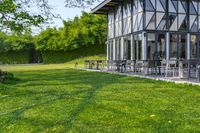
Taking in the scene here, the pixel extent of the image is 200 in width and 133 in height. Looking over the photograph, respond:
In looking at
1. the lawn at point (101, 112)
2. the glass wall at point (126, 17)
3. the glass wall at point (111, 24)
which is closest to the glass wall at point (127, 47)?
the glass wall at point (126, 17)

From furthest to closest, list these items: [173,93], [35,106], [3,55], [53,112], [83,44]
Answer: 1. [3,55]
2. [83,44]
3. [173,93]
4. [35,106]
5. [53,112]

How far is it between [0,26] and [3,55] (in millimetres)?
31359

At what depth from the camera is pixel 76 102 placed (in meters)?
7.56

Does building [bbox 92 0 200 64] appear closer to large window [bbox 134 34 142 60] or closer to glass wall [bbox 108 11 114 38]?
large window [bbox 134 34 142 60]

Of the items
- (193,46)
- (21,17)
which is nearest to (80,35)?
(193,46)

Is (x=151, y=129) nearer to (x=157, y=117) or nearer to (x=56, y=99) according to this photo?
(x=157, y=117)

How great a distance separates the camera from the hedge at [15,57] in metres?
45.8

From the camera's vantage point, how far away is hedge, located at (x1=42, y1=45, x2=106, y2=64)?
138ft

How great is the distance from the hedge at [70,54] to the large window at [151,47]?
2226 cm

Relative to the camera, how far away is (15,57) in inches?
1823

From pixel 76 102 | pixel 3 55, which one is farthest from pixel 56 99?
pixel 3 55

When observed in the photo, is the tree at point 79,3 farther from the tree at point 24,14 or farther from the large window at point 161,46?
the large window at point 161,46

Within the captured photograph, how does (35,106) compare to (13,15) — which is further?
(13,15)

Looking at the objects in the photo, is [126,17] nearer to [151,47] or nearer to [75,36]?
[151,47]
